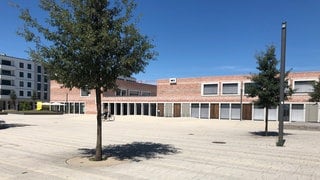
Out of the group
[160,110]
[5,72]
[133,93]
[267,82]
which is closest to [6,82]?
Answer: [5,72]

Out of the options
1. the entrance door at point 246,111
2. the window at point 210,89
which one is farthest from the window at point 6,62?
the entrance door at point 246,111

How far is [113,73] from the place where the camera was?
37.5ft

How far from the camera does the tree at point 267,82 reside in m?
21.5

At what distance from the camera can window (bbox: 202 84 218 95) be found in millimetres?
47312

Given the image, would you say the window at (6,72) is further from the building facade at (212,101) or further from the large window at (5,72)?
the building facade at (212,101)

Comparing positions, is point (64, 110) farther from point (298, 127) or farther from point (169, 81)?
point (298, 127)

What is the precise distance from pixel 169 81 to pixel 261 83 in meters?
30.5

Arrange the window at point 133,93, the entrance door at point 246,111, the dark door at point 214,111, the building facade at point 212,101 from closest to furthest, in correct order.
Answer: the building facade at point 212,101 → the entrance door at point 246,111 → the dark door at point 214,111 → the window at point 133,93

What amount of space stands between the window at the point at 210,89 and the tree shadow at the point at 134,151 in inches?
1264

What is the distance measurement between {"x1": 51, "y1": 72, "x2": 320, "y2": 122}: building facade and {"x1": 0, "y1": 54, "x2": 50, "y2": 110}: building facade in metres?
45.9

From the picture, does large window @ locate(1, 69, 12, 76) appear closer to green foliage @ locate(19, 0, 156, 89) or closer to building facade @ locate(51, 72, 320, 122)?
building facade @ locate(51, 72, 320, 122)

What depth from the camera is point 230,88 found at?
A: 46.0 meters

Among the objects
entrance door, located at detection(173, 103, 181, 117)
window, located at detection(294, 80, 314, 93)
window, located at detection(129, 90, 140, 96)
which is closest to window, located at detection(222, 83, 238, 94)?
entrance door, located at detection(173, 103, 181, 117)

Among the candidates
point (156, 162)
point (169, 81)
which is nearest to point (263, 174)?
point (156, 162)
